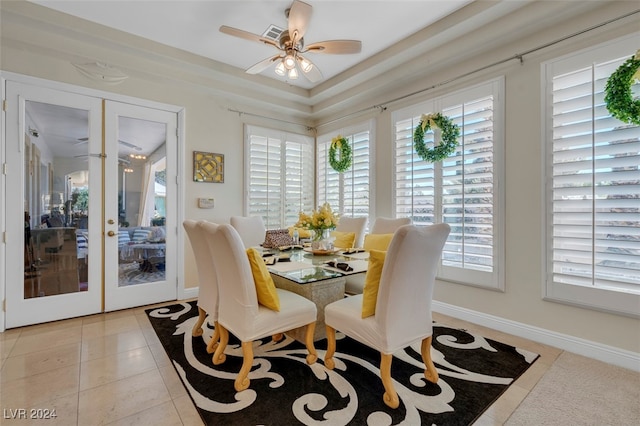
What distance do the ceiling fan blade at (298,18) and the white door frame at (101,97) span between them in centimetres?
210

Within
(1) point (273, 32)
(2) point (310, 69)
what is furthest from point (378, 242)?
(1) point (273, 32)

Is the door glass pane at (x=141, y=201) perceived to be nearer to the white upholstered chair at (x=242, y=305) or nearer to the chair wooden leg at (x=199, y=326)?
the chair wooden leg at (x=199, y=326)

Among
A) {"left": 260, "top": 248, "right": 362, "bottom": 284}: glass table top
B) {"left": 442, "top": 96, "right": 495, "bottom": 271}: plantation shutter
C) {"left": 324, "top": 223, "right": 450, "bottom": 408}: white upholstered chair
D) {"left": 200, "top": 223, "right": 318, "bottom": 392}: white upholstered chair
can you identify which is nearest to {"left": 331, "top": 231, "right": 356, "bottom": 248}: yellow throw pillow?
{"left": 260, "top": 248, "right": 362, "bottom": 284}: glass table top

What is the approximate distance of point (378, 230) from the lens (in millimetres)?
3607

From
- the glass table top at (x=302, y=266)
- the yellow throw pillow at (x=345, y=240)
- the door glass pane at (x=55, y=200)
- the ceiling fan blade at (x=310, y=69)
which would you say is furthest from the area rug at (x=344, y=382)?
the ceiling fan blade at (x=310, y=69)

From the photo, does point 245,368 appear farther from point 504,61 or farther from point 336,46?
point 504,61

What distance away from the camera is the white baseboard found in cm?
222

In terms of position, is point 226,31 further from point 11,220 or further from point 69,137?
point 11,220

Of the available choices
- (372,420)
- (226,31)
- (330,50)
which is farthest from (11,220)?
(372,420)

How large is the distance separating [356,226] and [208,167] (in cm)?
224

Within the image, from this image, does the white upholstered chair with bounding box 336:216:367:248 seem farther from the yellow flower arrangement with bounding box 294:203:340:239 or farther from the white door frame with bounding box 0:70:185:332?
the white door frame with bounding box 0:70:185:332

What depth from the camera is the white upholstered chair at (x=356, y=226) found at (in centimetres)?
384

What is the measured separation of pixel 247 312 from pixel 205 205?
258cm

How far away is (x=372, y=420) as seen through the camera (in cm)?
164
